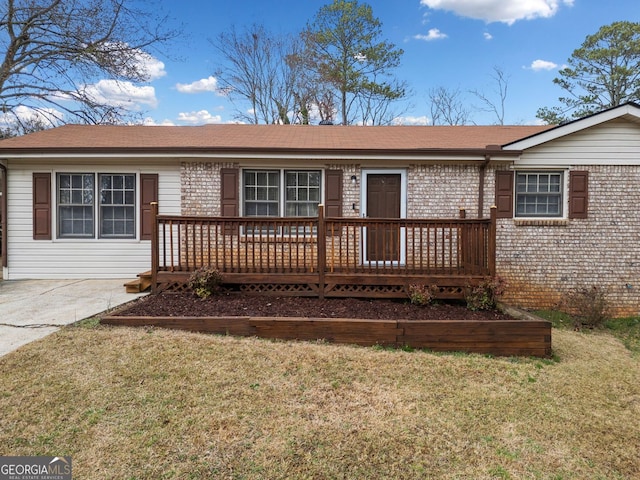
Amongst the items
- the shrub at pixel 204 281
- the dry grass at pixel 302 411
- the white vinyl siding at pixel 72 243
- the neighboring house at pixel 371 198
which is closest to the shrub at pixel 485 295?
the dry grass at pixel 302 411

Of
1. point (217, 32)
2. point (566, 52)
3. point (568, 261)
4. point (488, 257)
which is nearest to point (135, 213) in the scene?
point (488, 257)

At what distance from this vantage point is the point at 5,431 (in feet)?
7.91

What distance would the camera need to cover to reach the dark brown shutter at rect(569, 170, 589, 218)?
728 cm

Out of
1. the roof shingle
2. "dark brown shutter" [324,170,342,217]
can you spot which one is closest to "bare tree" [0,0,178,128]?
the roof shingle

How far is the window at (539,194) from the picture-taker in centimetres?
743

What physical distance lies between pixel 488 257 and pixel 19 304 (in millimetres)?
7041

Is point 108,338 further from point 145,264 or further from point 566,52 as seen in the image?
point 566,52

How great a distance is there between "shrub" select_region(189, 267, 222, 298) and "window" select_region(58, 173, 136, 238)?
3.19m

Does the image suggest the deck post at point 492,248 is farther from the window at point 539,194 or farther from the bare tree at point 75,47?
the bare tree at point 75,47

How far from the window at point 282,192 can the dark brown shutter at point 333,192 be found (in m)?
0.23

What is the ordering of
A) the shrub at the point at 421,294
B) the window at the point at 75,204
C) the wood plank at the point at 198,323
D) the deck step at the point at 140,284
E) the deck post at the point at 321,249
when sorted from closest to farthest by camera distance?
the wood plank at the point at 198,323 < the shrub at the point at 421,294 < the deck post at the point at 321,249 < the deck step at the point at 140,284 < the window at the point at 75,204

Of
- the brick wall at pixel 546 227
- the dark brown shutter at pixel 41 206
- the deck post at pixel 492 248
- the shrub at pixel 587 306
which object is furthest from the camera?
the dark brown shutter at pixel 41 206

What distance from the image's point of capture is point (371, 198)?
7.48m

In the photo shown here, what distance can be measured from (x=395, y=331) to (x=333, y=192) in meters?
3.74
